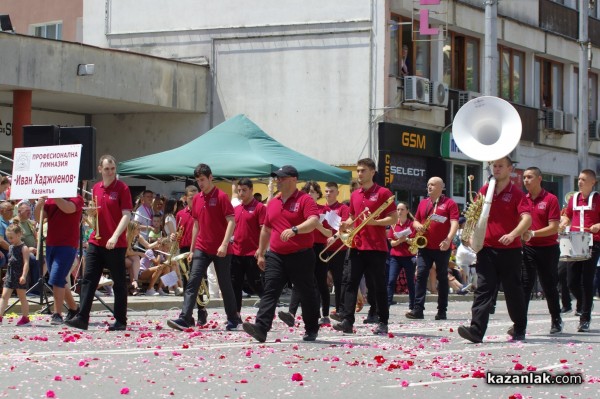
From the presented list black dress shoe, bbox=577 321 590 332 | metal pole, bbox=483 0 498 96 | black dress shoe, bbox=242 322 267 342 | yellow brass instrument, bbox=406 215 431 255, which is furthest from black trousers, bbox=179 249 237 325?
metal pole, bbox=483 0 498 96

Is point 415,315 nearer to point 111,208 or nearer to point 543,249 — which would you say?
point 543,249

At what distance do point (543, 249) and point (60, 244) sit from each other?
18.4 feet

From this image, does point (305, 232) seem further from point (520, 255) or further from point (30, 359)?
point (30, 359)

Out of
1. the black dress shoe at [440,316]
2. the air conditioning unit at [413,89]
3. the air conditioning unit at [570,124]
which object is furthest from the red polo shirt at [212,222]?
the air conditioning unit at [570,124]

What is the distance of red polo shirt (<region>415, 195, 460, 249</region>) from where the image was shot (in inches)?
725

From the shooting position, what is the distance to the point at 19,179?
1698 cm

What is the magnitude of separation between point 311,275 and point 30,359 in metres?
3.38

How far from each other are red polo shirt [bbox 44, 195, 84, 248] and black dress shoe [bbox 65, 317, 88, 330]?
3.67 feet

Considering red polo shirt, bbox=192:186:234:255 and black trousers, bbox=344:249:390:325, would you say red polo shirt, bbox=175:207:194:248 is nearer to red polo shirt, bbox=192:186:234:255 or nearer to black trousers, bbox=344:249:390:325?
red polo shirt, bbox=192:186:234:255

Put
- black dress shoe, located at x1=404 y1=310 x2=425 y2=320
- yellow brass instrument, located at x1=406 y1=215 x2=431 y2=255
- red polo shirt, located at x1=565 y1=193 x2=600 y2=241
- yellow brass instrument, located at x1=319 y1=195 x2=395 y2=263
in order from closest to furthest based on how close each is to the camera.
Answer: yellow brass instrument, located at x1=319 y1=195 x2=395 y2=263
red polo shirt, located at x1=565 y1=193 x2=600 y2=241
yellow brass instrument, located at x1=406 y1=215 x2=431 y2=255
black dress shoe, located at x1=404 y1=310 x2=425 y2=320

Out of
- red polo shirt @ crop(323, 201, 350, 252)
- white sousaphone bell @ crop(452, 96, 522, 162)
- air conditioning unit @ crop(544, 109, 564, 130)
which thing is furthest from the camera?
air conditioning unit @ crop(544, 109, 564, 130)

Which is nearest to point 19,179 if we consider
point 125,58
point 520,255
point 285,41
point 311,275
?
point 311,275

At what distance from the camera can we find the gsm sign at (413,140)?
34091 millimetres

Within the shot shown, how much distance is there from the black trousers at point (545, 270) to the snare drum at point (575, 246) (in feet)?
2.67
